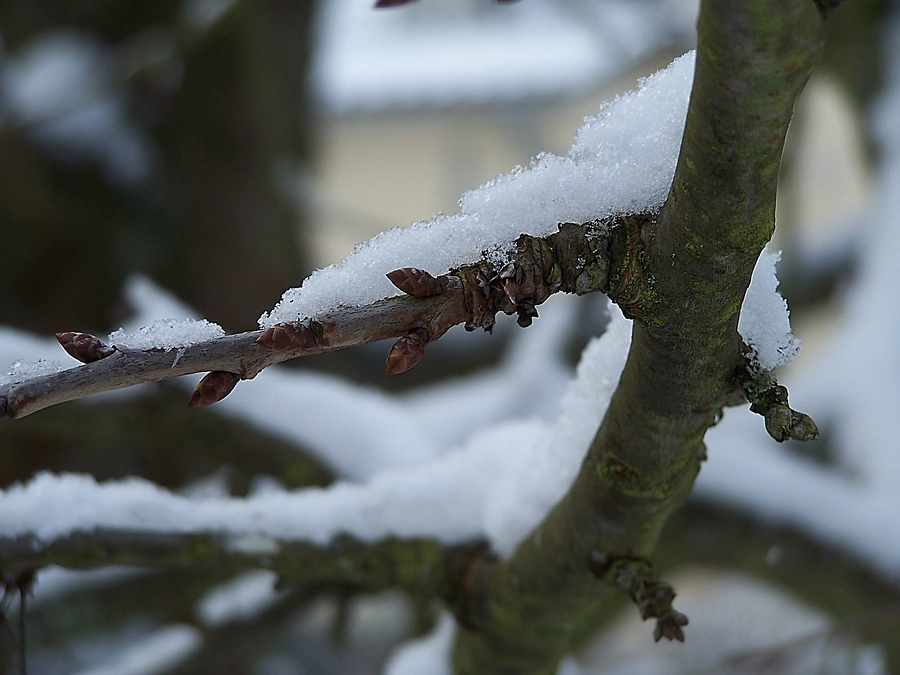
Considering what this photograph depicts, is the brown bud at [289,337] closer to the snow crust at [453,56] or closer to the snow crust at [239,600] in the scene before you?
the snow crust at [239,600]

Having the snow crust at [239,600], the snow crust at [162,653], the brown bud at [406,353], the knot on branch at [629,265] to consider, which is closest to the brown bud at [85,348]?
the brown bud at [406,353]

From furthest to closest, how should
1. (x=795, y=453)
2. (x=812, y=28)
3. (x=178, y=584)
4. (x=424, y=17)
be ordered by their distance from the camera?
(x=424, y=17), (x=795, y=453), (x=178, y=584), (x=812, y=28)

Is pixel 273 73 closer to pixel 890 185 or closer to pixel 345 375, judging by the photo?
pixel 345 375

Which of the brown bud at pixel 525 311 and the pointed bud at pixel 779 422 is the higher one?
the brown bud at pixel 525 311

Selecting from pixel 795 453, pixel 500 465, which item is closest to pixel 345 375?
pixel 795 453

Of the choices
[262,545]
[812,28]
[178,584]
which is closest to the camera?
[812,28]

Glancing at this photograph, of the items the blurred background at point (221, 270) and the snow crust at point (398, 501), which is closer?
the snow crust at point (398, 501)
